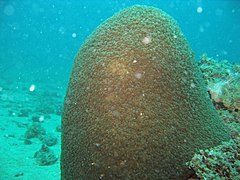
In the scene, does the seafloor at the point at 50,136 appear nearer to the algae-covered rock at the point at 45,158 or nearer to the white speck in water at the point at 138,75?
the algae-covered rock at the point at 45,158

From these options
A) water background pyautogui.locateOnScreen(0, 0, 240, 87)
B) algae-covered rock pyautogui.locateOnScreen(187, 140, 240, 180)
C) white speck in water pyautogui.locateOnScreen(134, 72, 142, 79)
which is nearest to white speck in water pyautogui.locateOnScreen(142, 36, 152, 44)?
white speck in water pyautogui.locateOnScreen(134, 72, 142, 79)

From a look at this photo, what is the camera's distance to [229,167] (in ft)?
7.47

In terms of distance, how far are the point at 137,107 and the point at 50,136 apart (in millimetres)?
8650

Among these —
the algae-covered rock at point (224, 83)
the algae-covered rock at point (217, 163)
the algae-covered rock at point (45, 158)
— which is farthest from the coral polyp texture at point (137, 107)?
the algae-covered rock at point (45, 158)

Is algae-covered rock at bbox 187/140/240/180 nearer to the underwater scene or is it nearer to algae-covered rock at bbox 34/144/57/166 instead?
the underwater scene

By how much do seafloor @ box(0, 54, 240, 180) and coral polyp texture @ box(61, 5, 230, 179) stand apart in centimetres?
23

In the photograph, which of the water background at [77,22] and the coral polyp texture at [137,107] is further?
the water background at [77,22]

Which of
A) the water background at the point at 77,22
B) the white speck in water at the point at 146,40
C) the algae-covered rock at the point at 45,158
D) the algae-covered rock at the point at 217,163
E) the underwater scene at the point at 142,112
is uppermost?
the water background at the point at 77,22

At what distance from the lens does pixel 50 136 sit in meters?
9.91

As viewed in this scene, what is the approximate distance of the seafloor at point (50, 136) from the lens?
238 cm

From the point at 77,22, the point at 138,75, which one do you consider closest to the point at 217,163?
the point at 138,75

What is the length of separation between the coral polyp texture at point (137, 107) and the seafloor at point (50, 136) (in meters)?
0.23

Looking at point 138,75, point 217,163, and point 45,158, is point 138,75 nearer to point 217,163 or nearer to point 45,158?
point 217,163

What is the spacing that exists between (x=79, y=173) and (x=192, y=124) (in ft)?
5.11
